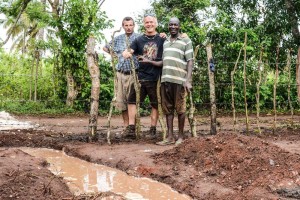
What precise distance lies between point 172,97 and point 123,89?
3.42 ft

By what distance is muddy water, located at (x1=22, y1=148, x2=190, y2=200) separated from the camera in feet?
14.2

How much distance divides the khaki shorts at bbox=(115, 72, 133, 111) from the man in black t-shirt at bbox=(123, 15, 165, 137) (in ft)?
0.38

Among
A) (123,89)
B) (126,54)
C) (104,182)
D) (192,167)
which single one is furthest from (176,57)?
(104,182)

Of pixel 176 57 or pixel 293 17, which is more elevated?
pixel 293 17

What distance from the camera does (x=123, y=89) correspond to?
23.7 feet

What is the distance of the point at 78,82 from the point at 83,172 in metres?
7.32

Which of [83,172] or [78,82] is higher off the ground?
[78,82]

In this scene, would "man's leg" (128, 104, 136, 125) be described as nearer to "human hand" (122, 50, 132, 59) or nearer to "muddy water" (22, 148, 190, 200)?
"human hand" (122, 50, 132, 59)

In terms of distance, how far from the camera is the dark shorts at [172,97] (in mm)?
6414

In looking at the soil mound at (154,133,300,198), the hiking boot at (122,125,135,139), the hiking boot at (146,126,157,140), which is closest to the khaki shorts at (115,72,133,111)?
the hiking boot at (122,125,135,139)

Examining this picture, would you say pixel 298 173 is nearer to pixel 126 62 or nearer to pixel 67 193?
pixel 67 193

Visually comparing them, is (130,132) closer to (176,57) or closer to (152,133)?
(152,133)

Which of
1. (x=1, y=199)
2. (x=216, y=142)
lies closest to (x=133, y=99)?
(x=216, y=142)

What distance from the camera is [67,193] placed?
3.92 meters
